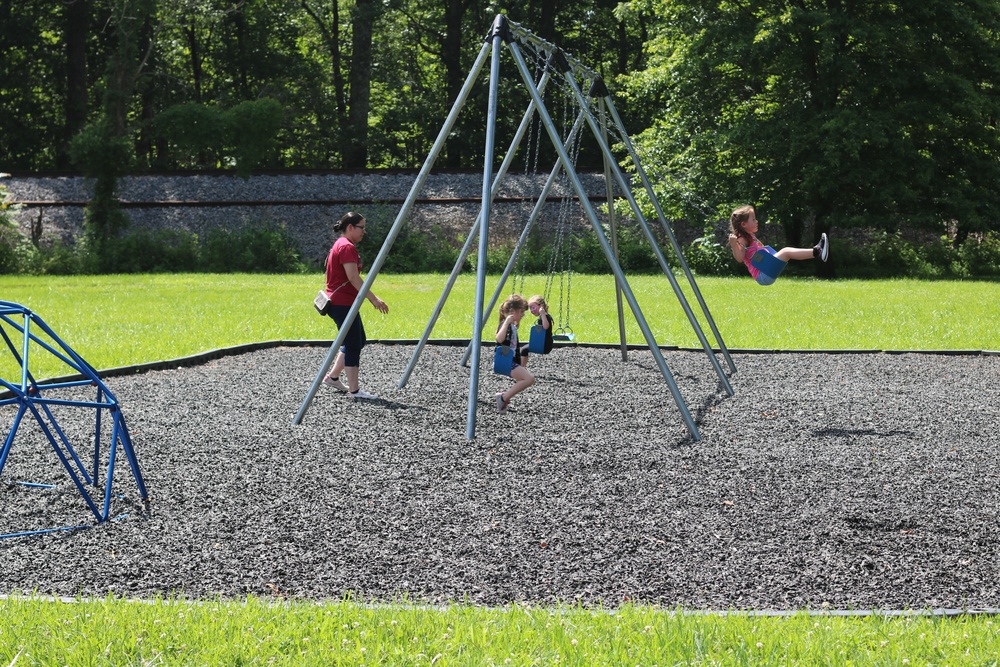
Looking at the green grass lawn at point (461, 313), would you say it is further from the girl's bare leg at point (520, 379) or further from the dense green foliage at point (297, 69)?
the dense green foliage at point (297, 69)

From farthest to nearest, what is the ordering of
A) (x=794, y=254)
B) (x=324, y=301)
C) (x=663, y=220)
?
(x=663, y=220)
(x=324, y=301)
(x=794, y=254)

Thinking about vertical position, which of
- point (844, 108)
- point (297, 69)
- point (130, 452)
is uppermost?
point (297, 69)

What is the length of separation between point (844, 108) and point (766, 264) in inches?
757

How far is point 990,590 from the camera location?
14.8 feet

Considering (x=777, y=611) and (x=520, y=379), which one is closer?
(x=777, y=611)

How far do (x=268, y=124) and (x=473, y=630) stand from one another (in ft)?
A: 99.5

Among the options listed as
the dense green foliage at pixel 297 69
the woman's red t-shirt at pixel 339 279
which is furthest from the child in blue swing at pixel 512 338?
the dense green foliage at pixel 297 69

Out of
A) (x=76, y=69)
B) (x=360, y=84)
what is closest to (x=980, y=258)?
(x=360, y=84)

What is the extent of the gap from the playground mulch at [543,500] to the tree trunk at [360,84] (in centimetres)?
3017

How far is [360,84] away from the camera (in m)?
38.7

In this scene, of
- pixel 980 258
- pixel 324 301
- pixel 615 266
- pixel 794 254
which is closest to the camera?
pixel 615 266

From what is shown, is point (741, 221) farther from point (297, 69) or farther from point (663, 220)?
point (297, 69)

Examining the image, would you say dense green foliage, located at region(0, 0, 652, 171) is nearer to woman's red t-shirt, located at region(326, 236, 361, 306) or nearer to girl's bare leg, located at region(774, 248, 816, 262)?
woman's red t-shirt, located at region(326, 236, 361, 306)

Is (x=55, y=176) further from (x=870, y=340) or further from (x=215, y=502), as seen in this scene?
(x=215, y=502)
